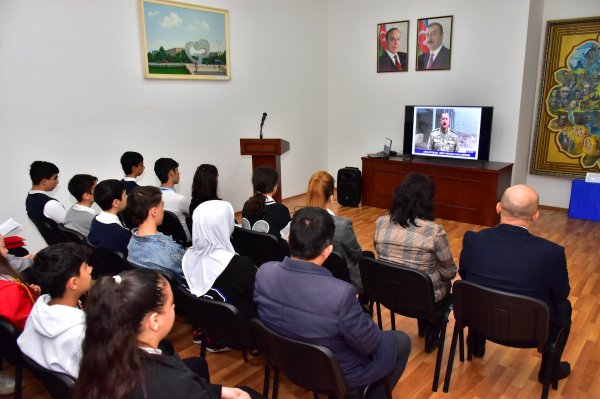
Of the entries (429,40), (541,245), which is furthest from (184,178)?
(541,245)

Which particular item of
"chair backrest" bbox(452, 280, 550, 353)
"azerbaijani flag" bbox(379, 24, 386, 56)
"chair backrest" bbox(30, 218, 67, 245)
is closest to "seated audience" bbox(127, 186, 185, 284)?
"chair backrest" bbox(30, 218, 67, 245)

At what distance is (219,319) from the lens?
2.13 meters

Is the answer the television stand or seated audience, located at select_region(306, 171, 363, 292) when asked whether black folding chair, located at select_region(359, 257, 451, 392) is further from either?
the television stand

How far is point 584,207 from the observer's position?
6.01 m

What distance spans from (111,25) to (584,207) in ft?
21.2

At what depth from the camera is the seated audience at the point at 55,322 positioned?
Result: 5.41 ft

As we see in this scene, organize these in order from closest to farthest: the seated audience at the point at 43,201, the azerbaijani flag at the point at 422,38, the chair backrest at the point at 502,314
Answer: the chair backrest at the point at 502,314, the seated audience at the point at 43,201, the azerbaijani flag at the point at 422,38

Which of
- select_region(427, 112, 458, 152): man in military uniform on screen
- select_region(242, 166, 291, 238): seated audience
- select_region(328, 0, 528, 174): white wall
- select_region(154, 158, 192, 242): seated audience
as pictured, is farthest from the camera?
select_region(427, 112, 458, 152): man in military uniform on screen

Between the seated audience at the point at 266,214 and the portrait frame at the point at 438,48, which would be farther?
the portrait frame at the point at 438,48

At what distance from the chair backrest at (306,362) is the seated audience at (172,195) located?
212cm

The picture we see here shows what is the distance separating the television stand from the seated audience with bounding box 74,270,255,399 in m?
5.18

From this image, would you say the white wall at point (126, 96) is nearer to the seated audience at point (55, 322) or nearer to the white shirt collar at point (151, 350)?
the seated audience at point (55, 322)

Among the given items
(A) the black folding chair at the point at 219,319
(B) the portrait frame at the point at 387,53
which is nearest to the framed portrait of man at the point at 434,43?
(B) the portrait frame at the point at 387,53

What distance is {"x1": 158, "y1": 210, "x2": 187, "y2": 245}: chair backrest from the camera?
370cm
